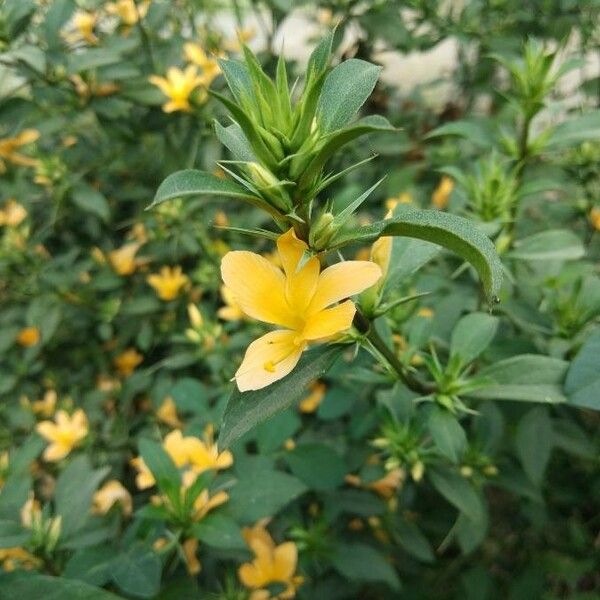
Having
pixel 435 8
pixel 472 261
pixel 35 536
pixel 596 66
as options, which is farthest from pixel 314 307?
pixel 596 66

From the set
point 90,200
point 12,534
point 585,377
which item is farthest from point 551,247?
point 90,200

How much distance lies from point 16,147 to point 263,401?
1214 millimetres

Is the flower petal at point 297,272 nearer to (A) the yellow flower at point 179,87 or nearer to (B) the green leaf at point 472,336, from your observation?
(B) the green leaf at point 472,336

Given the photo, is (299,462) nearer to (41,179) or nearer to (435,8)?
(41,179)

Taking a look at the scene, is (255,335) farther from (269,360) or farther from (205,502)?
(269,360)

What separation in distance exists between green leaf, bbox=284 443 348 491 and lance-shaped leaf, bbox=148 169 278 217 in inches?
24.8

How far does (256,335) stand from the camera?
1.26 meters

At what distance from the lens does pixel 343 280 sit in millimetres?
561

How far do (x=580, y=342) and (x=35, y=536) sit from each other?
33.5 inches

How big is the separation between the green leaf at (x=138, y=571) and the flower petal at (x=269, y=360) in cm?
40

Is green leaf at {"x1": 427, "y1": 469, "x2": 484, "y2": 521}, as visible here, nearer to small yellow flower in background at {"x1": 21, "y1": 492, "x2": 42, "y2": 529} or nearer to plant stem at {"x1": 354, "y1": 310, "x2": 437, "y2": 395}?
plant stem at {"x1": 354, "y1": 310, "x2": 437, "y2": 395}

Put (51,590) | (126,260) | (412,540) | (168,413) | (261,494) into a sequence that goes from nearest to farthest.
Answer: (51,590), (261,494), (412,540), (168,413), (126,260)

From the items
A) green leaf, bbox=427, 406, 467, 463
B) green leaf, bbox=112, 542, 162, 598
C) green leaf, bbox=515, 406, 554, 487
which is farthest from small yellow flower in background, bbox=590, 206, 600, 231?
green leaf, bbox=112, 542, 162, 598

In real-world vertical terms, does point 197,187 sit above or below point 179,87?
above
